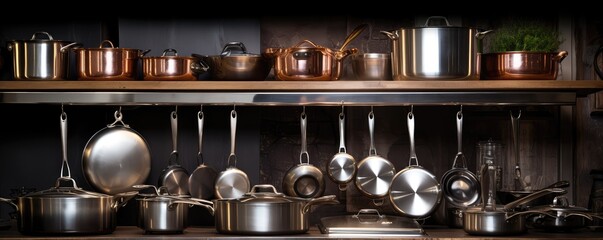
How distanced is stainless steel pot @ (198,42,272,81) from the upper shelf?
0.17 ft

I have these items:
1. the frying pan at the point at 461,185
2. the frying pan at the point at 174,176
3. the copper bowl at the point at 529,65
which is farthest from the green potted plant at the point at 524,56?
the frying pan at the point at 174,176

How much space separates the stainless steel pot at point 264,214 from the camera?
3.50m

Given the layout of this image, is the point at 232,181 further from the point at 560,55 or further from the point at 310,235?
the point at 560,55

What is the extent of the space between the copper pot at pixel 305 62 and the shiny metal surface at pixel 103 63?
517 millimetres

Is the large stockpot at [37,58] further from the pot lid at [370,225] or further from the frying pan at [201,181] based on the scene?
the pot lid at [370,225]

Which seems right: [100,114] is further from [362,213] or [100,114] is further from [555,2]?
[555,2]

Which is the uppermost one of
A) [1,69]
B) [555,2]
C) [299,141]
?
[555,2]

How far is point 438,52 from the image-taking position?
3.61 m

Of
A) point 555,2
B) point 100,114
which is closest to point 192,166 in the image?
point 100,114

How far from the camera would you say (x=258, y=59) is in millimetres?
3705

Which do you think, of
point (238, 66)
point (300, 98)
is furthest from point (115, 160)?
point (300, 98)

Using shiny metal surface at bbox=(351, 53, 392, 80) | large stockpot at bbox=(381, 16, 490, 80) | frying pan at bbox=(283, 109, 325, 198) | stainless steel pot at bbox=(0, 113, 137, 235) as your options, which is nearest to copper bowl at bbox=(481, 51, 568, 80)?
large stockpot at bbox=(381, 16, 490, 80)

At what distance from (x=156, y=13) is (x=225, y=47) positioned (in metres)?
0.39

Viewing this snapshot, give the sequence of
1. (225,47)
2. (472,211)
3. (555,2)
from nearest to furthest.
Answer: (472,211), (225,47), (555,2)
